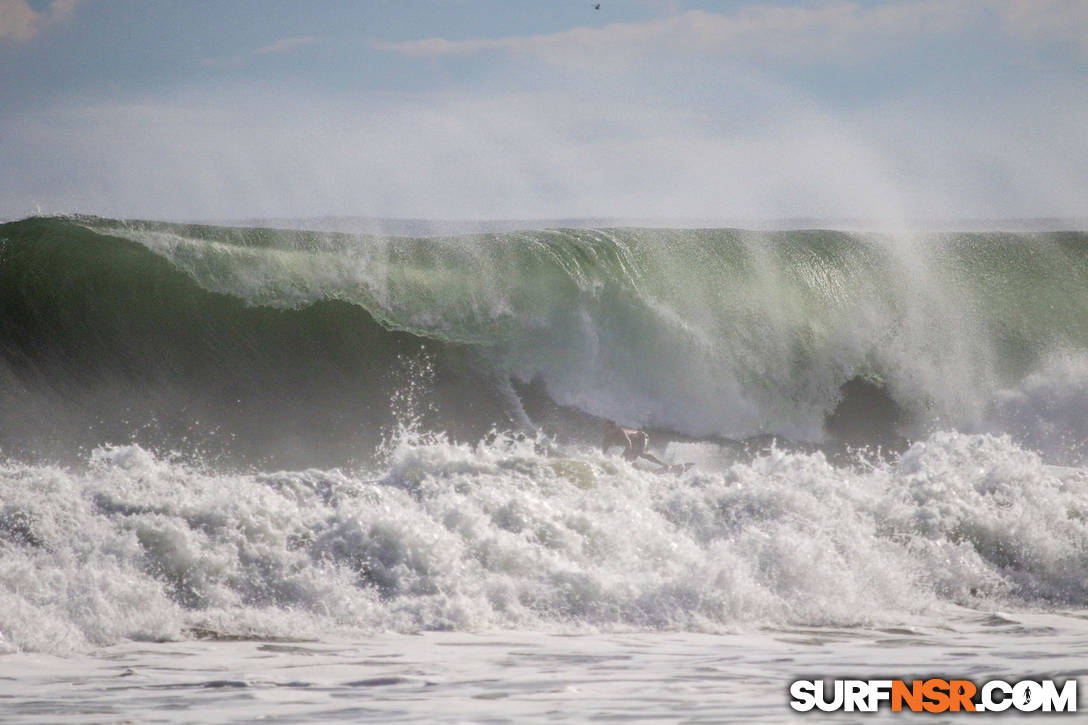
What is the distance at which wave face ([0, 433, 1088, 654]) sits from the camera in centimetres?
613

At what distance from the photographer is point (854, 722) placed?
4367 millimetres

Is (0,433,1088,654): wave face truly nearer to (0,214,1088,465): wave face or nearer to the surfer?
the surfer

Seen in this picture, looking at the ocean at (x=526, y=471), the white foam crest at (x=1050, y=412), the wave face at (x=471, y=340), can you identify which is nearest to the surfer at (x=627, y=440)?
the ocean at (x=526, y=471)

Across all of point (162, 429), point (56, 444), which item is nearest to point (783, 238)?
point (162, 429)

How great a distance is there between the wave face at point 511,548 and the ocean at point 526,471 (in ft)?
0.09

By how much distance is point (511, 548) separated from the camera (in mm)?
7000

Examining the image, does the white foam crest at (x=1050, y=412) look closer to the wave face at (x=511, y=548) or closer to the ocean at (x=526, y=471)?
the ocean at (x=526, y=471)

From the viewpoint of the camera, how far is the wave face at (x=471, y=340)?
1170 cm

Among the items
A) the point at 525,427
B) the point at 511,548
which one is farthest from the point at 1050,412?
the point at 511,548

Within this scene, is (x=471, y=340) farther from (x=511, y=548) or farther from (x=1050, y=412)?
(x=1050, y=412)

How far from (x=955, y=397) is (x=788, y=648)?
9.20 metres

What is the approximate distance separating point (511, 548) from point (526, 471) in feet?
5.17

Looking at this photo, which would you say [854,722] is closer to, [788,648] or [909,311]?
[788,648]

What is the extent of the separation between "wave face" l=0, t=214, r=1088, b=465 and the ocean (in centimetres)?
4
